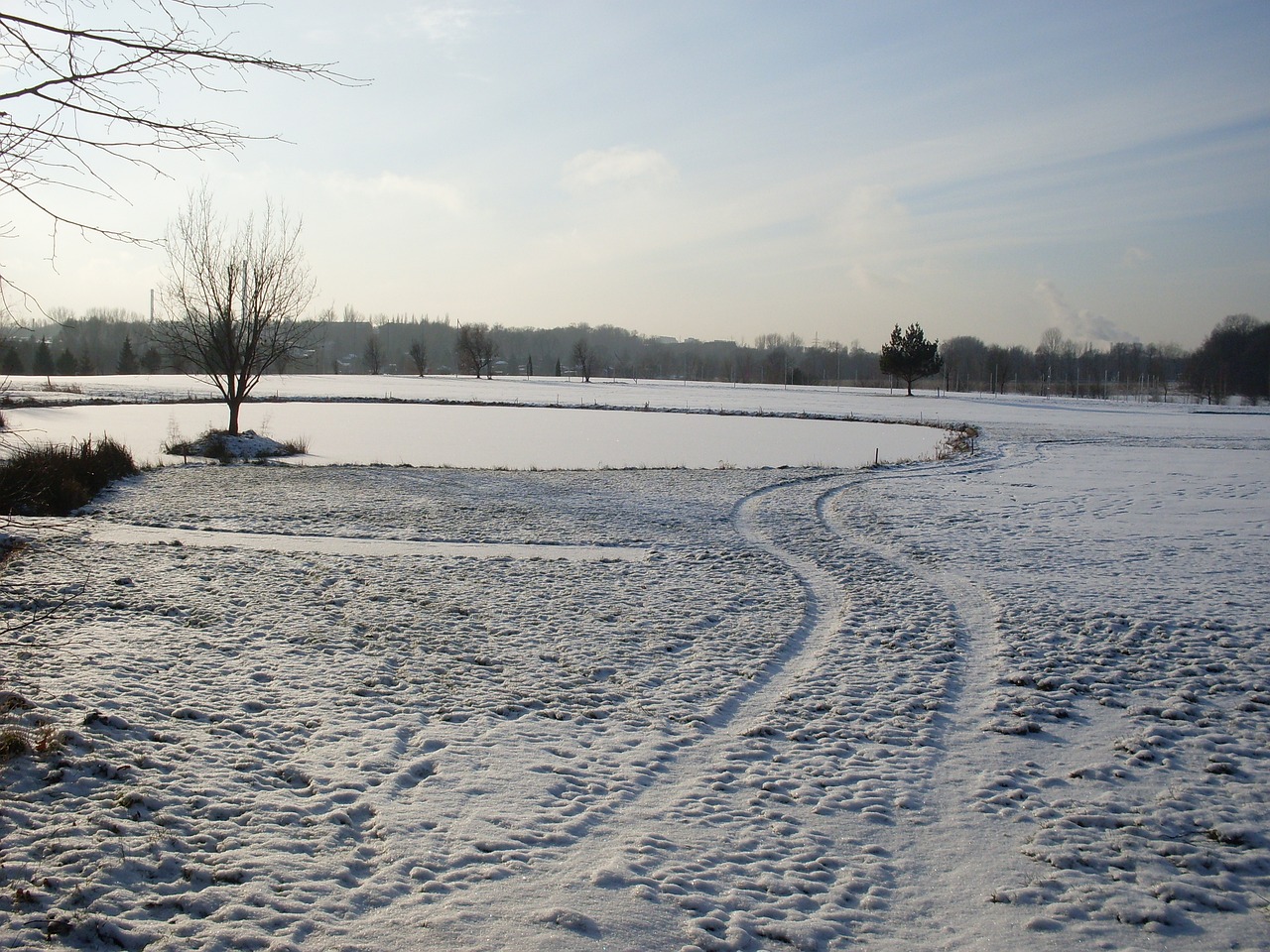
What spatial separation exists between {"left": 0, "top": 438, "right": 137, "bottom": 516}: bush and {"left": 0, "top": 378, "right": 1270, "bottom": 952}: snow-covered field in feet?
6.42

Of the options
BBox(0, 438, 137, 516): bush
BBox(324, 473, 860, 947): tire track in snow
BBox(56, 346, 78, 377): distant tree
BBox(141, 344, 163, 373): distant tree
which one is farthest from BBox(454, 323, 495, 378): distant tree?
BBox(324, 473, 860, 947): tire track in snow

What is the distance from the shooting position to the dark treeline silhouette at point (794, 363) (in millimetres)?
90750

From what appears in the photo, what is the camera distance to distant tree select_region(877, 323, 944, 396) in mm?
76000

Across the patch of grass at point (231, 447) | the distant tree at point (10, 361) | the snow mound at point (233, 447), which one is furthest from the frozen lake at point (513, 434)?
the distant tree at point (10, 361)

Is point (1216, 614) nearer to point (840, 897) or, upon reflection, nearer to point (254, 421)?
point (840, 897)

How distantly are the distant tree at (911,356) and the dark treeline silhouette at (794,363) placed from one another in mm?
8943

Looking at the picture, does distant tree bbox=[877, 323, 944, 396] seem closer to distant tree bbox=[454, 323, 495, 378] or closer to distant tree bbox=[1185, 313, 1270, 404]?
distant tree bbox=[1185, 313, 1270, 404]

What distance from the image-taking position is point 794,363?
155m

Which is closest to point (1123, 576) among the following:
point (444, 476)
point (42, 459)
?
point (444, 476)

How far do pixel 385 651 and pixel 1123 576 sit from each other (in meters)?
9.22

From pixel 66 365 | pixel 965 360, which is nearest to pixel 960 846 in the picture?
pixel 66 365

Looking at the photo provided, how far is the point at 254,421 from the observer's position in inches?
1474

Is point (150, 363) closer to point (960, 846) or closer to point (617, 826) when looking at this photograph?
point (617, 826)

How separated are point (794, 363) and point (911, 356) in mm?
80050
